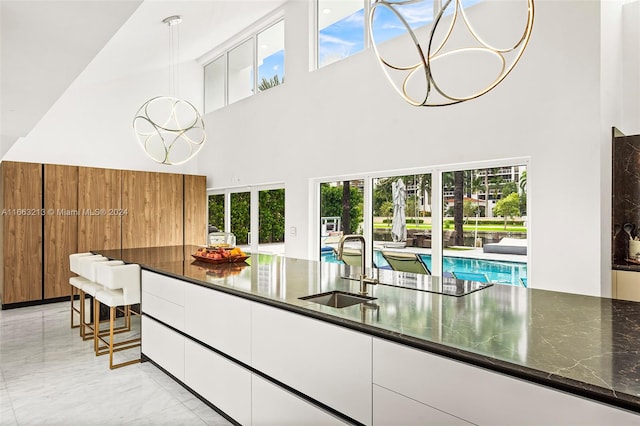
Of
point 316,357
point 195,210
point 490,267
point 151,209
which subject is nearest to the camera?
point 316,357

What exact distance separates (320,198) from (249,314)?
3524 millimetres

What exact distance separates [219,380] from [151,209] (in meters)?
4.85

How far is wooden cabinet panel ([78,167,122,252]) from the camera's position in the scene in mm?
5996

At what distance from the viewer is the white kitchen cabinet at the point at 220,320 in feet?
7.54

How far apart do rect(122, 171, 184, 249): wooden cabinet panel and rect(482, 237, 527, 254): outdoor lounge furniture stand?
16.6 ft

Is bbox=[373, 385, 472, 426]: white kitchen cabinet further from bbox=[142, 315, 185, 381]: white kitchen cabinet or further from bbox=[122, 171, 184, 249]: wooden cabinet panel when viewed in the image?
bbox=[122, 171, 184, 249]: wooden cabinet panel

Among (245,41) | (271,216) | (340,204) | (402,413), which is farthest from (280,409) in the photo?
(245,41)

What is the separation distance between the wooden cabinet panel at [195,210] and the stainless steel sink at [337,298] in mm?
5459

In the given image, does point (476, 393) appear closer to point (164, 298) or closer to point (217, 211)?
point (164, 298)

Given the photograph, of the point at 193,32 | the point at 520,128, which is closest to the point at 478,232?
the point at 520,128

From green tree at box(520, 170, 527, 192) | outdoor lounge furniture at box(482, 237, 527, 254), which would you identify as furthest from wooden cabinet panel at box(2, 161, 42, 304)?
green tree at box(520, 170, 527, 192)

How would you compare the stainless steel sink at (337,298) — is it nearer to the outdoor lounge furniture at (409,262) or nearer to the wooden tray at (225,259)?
the wooden tray at (225,259)

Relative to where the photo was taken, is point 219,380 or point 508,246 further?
point 508,246

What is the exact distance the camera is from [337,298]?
2.25 metres
